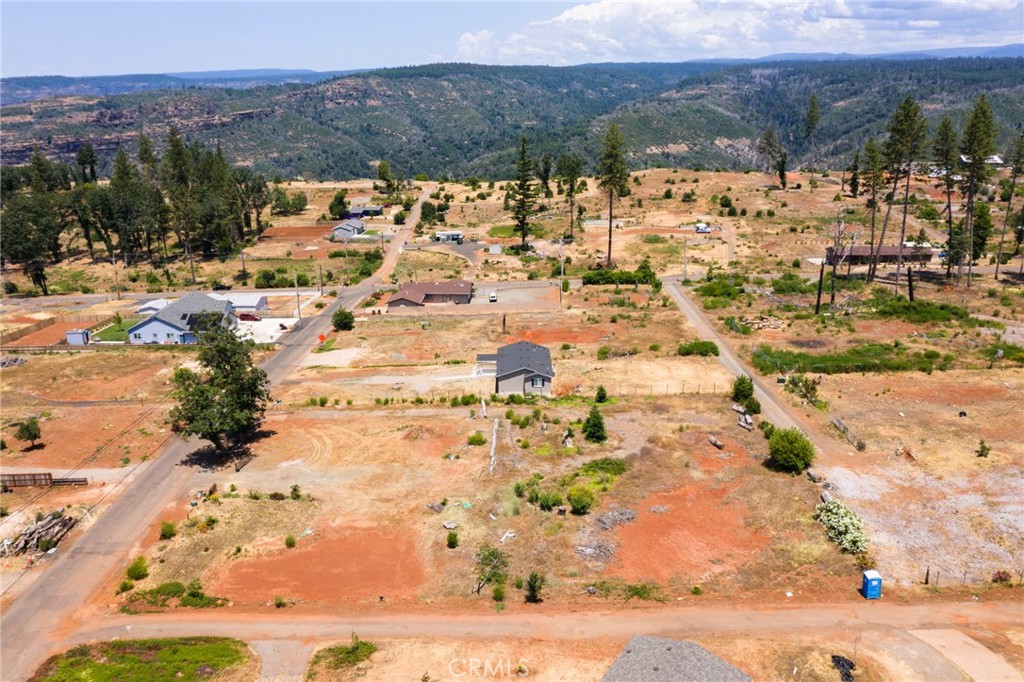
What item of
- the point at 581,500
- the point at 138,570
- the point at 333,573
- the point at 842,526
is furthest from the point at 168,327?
the point at 842,526

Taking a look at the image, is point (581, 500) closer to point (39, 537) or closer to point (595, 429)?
point (595, 429)

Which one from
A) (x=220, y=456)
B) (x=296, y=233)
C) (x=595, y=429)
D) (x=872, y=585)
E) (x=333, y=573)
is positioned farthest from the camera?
(x=296, y=233)

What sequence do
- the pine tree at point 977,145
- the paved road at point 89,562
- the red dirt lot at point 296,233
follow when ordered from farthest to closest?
the red dirt lot at point 296,233 < the pine tree at point 977,145 < the paved road at point 89,562

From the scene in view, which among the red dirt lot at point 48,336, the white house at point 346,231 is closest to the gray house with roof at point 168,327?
the red dirt lot at point 48,336

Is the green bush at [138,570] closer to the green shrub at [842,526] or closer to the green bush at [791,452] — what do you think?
the green shrub at [842,526]

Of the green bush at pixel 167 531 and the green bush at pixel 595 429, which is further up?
the green bush at pixel 595 429

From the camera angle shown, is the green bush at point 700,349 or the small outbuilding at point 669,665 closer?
the small outbuilding at point 669,665
